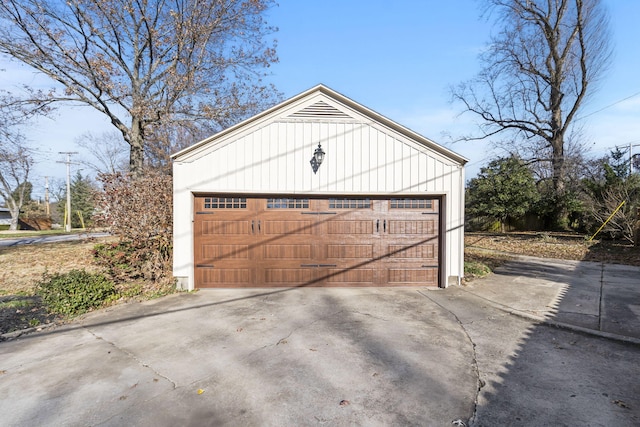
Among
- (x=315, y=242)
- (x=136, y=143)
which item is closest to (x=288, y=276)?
(x=315, y=242)

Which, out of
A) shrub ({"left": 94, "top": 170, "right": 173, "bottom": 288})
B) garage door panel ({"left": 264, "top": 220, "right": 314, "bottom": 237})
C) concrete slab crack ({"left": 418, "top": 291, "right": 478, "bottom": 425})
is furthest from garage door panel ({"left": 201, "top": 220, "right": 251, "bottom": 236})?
concrete slab crack ({"left": 418, "top": 291, "right": 478, "bottom": 425})

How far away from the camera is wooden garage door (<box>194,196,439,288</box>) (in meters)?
7.34

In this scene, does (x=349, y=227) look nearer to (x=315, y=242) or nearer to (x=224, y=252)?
(x=315, y=242)

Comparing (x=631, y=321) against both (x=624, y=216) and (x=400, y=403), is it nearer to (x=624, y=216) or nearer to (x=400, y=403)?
(x=400, y=403)

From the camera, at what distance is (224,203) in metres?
7.38

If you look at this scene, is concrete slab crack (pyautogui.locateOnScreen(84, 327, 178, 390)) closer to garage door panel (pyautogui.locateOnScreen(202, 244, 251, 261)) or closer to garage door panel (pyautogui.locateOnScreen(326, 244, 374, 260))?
garage door panel (pyautogui.locateOnScreen(202, 244, 251, 261))

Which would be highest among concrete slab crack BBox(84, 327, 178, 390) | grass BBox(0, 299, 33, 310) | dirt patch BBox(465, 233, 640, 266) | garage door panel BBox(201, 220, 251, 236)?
garage door panel BBox(201, 220, 251, 236)

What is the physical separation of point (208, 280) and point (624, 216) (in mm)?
15319

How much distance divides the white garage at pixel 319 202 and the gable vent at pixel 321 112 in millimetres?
23

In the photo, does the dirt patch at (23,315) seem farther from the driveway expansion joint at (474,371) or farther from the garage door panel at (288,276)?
the driveway expansion joint at (474,371)

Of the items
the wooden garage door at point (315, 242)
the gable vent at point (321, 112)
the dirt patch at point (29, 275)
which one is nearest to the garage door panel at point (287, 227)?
the wooden garage door at point (315, 242)

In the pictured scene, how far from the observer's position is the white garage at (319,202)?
7250 millimetres

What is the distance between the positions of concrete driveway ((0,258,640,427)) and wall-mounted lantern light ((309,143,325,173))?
2983 millimetres

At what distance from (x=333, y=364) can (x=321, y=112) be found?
5.46 m
